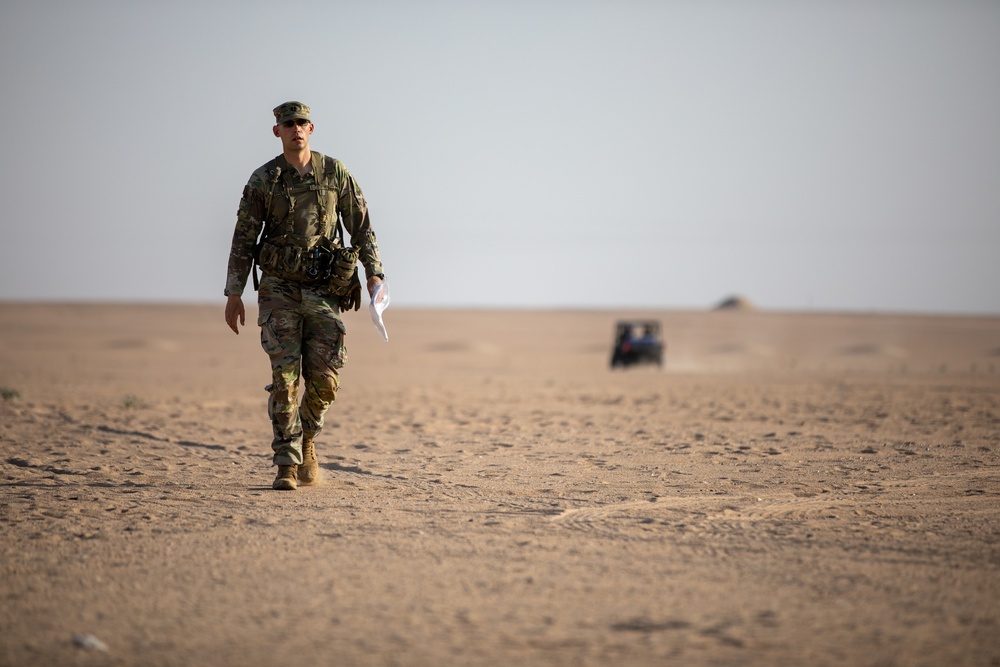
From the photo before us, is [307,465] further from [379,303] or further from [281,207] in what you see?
[281,207]

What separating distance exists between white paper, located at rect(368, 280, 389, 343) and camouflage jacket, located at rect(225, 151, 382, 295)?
460mm

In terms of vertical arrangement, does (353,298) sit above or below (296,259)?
below

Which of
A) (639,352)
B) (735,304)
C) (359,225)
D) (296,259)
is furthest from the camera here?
(735,304)

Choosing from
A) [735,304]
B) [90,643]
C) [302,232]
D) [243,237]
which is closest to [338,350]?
[302,232]

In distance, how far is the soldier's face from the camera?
528cm

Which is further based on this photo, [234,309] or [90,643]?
[234,309]

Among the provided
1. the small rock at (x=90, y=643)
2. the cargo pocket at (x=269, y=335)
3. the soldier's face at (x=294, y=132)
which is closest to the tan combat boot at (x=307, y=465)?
the cargo pocket at (x=269, y=335)

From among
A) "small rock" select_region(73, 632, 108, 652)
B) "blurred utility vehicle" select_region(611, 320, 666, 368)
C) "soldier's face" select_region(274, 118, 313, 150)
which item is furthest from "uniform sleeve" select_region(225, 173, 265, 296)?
"blurred utility vehicle" select_region(611, 320, 666, 368)

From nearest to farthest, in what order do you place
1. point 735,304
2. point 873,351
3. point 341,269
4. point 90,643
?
point 90,643, point 341,269, point 873,351, point 735,304

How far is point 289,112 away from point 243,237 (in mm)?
778

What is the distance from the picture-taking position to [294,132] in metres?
5.29

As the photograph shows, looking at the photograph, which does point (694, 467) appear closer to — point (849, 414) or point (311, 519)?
point (311, 519)

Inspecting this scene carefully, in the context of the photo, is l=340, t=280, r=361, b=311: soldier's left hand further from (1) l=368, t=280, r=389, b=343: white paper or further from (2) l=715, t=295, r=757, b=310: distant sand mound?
(2) l=715, t=295, r=757, b=310: distant sand mound

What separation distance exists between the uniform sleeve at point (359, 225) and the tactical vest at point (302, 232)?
0.11 meters
